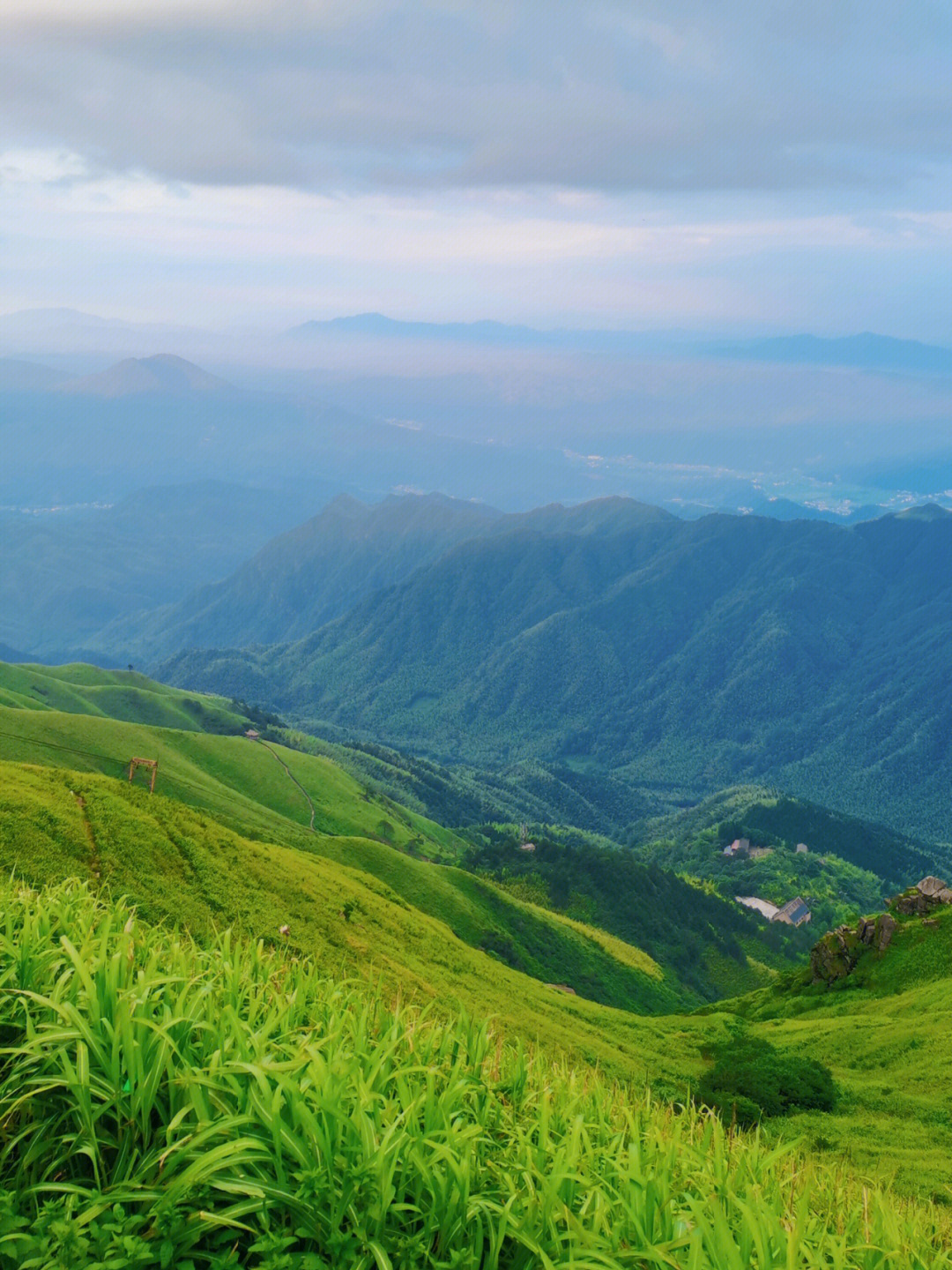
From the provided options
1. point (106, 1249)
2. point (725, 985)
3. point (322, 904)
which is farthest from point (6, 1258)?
point (725, 985)

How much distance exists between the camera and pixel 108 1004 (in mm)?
8828

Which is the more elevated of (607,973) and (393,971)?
(393,971)

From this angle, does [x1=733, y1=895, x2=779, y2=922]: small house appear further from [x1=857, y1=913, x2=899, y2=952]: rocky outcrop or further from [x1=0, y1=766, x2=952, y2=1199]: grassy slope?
[x1=0, y1=766, x2=952, y2=1199]: grassy slope

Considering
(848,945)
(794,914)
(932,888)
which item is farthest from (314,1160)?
(794,914)

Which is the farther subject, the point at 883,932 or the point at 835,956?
the point at 835,956

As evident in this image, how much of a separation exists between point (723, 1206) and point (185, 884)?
103 ft

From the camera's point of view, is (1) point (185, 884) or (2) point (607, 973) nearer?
(1) point (185, 884)

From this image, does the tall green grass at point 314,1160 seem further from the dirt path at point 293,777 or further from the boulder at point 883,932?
the dirt path at point 293,777

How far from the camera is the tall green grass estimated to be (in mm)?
7199

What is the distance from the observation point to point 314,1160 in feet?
24.9

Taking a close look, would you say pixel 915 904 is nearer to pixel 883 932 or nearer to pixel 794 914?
pixel 883 932

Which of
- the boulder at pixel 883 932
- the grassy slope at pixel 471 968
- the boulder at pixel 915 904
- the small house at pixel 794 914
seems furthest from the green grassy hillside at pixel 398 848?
the boulder at pixel 915 904

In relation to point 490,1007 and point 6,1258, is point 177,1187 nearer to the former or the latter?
point 6,1258

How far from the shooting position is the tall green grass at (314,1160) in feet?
23.6
